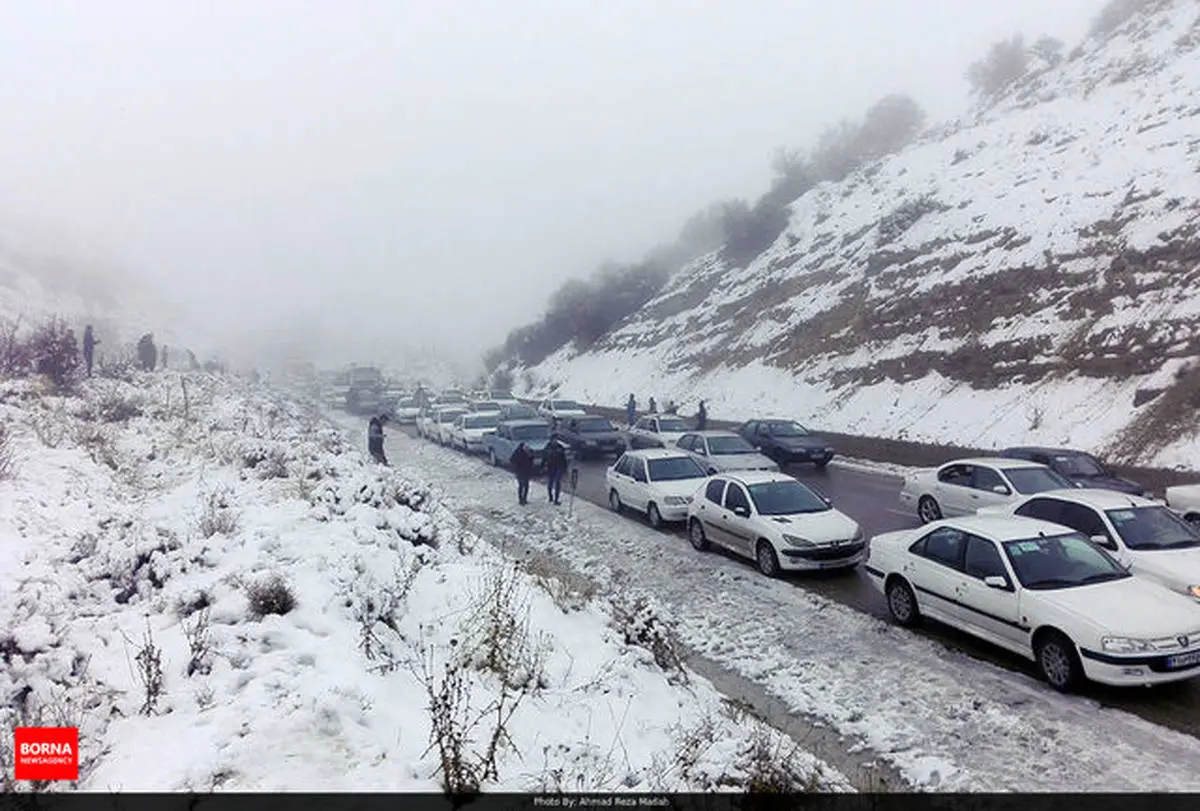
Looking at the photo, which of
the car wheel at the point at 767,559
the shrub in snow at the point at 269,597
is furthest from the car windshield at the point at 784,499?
the shrub in snow at the point at 269,597

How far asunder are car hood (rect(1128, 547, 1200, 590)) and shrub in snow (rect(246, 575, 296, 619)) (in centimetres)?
919

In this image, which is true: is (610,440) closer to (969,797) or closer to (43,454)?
(43,454)

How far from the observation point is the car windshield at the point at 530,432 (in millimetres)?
26031

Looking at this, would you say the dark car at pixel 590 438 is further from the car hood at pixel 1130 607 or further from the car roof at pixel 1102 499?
the car hood at pixel 1130 607

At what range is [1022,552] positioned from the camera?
8.08m

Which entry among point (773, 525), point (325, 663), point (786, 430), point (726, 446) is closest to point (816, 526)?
point (773, 525)

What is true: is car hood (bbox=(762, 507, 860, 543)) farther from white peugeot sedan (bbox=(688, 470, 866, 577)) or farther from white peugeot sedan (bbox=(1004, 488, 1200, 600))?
white peugeot sedan (bbox=(1004, 488, 1200, 600))

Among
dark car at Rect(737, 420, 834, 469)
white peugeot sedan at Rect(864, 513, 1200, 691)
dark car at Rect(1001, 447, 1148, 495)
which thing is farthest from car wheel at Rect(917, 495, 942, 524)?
dark car at Rect(737, 420, 834, 469)

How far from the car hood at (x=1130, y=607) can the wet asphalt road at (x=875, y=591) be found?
64 centimetres

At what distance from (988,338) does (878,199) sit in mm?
23073

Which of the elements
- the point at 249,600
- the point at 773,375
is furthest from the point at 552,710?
the point at 773,375

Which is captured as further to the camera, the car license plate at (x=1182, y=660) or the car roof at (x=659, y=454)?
the car roof at (x=659, y=454)

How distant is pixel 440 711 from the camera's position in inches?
202

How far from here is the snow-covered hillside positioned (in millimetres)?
23641
